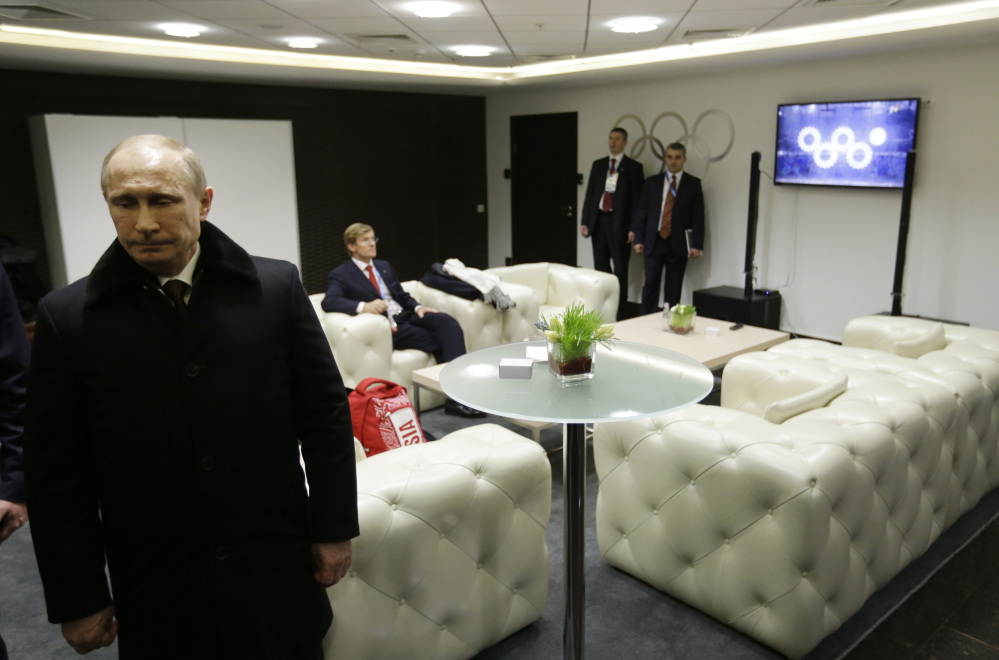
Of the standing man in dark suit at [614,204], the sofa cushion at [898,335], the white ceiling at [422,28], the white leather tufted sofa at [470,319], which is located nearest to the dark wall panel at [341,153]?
the white ceiling at [422,28]

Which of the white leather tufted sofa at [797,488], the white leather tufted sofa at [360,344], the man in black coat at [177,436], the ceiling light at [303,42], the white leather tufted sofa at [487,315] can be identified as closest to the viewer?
the man in black coat at [177,436]

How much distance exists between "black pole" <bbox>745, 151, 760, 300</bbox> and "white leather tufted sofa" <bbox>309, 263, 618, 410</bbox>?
4.28ft

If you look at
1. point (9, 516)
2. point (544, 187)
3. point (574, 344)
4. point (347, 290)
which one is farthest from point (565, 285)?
point (9, 516)

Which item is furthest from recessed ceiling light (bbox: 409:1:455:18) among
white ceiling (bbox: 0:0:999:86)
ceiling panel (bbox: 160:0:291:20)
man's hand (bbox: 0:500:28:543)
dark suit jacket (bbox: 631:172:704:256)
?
dark suit jacket (bbox: 631:172:704:256)

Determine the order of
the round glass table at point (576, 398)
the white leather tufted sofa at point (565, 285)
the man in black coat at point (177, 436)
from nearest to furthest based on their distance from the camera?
the man in black coat at point (177, 436), the round glass table at point (576, 398), the white leather tufted sofa at point (565, 285)

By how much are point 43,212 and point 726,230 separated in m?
5.84

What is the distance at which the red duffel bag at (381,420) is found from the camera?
266cm

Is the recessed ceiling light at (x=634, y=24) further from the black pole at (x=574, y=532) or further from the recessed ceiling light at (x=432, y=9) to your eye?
the black pole at (x=574, y=532)

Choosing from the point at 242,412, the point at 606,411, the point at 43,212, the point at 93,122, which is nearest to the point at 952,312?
the point at 606,411

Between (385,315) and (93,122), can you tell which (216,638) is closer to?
(385,315)

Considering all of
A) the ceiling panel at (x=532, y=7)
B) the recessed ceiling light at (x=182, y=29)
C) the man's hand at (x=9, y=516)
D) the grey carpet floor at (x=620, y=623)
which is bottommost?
the grey carpet floor at (x=620, y=623)

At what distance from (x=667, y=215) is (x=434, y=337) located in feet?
9.74

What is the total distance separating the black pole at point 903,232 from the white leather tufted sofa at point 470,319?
1993 millimetres

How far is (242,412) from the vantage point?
132 centimetres
